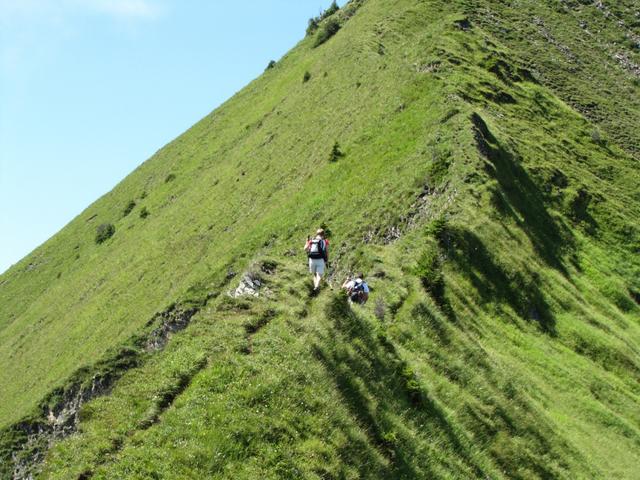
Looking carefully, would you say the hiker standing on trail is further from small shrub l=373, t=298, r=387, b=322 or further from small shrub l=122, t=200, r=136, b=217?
small shrub l=122, t=200, r=136, b=217

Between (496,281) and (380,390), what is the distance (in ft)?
53.4

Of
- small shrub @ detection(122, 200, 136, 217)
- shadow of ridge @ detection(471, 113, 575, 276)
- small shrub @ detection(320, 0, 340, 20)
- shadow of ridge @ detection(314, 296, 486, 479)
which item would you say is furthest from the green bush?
shadow of ridge @ detection(314, 296, 486, 479)

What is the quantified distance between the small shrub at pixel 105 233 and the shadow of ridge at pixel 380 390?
7457 centimetres

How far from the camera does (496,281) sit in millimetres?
32906

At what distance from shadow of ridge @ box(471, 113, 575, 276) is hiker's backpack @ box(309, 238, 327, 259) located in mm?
19945

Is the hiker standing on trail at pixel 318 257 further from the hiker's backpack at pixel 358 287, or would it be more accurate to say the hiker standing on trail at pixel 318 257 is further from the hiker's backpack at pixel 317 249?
the hiker's backpack at pixel 358 287

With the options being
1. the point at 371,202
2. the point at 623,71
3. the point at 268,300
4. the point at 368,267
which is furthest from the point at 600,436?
the point at 623,71

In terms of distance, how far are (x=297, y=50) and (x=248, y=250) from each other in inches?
2859

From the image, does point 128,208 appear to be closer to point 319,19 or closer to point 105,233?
point 105,233

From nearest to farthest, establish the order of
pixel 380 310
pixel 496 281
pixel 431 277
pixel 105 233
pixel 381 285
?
pixel 380 310, pixel 381 285, pixel 431 277, pixel 496 281, pixel 105 233

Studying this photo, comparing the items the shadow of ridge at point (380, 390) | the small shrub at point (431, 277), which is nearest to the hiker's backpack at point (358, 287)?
the small shrub at point (431, 277)

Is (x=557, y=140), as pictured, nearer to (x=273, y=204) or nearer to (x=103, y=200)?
(x=273, y=204)

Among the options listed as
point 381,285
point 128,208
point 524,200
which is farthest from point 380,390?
point 128,208

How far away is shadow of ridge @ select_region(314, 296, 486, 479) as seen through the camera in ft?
56.0
